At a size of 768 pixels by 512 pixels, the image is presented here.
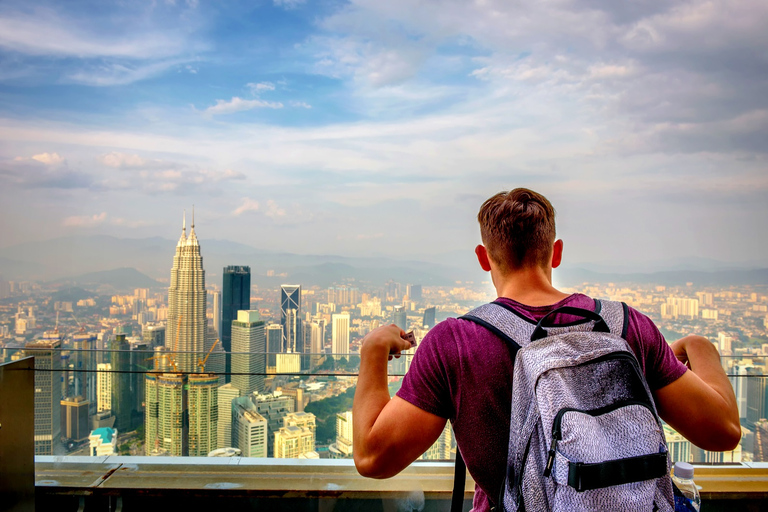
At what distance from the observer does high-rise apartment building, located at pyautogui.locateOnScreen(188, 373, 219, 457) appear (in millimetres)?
Result: 1935

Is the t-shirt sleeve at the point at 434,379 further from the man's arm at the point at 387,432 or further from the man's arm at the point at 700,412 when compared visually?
the man's arm at the point at 700,412

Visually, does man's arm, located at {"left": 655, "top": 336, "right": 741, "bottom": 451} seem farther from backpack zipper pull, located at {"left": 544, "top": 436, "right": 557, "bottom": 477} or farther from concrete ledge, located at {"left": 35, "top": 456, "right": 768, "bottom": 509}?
concrete ledge, located at {"left": 35, "top": 456, "right": 768, "bottom": 509}

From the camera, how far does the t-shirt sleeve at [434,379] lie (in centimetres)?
78

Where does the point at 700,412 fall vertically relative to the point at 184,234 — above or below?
below

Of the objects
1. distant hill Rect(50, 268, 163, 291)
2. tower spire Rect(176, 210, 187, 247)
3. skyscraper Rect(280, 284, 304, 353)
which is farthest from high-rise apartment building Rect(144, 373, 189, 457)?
tower spire Rect(176, 210, 187, 247)

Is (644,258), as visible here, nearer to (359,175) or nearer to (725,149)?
Answer: (725,149)

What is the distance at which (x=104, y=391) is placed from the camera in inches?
83.5

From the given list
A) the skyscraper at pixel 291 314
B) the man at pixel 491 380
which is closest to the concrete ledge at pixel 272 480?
the man at pixel 491 380

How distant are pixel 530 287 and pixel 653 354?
230mm

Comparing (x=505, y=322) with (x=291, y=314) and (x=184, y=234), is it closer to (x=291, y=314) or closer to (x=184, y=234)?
(x=291, y=314)

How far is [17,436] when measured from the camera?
5.38 feet

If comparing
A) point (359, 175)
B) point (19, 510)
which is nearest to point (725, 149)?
point (359, 175)

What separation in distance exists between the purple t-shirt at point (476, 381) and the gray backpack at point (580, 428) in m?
0.03

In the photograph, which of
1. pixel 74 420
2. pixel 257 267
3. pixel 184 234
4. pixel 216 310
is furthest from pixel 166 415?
pixel 184 234
